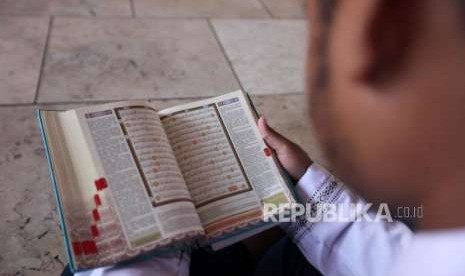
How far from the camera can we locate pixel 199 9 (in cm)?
206

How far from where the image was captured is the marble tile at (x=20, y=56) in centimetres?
141

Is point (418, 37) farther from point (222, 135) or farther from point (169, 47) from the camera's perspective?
point (169, 47)

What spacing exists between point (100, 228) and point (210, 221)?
160 mm

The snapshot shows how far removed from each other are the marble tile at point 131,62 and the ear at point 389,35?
1.23 meters

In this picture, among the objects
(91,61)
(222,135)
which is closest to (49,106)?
(91,61)

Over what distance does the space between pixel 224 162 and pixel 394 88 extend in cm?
45

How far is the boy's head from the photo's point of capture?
11.5 inches

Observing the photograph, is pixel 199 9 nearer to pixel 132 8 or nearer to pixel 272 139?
pixel 132 8

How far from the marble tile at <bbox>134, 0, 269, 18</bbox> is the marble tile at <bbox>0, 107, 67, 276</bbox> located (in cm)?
88

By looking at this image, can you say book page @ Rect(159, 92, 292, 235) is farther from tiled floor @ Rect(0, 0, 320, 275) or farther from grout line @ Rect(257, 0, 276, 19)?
grout line @ Rect(257, 0, 276, 19)

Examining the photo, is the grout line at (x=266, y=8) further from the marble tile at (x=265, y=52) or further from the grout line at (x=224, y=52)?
the grout line at (x=224, y=52)

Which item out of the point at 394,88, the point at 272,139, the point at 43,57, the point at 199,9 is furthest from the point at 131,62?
the point at 394,88

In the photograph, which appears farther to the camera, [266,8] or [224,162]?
[266,8]

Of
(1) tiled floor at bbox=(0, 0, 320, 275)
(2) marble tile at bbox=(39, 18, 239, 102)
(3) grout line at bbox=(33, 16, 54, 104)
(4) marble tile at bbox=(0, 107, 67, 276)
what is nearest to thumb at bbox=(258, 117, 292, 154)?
(1) tiled floor at bbox=(0, 0, 320, 275)
